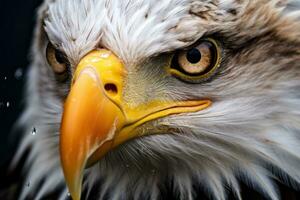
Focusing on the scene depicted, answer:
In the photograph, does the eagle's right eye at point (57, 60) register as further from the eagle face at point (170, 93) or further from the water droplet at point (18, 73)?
the water droplet at point (18, 73)

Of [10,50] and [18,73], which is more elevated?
[10,50]

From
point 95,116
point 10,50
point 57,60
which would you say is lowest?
point 95,116

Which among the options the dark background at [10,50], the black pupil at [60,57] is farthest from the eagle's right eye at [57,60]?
the dark background at [10,50]

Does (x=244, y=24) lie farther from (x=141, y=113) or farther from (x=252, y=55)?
(x=141, y=113)

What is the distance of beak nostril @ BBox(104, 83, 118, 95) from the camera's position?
6.28 feet

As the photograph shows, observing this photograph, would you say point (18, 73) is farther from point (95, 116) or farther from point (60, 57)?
point (95, 116)

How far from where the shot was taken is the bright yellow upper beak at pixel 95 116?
6.04 feet

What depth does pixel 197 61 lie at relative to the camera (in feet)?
6.69

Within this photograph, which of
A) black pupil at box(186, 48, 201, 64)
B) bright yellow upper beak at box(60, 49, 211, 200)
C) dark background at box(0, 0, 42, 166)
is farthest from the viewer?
dark background at box(0, 0, 42, 166)

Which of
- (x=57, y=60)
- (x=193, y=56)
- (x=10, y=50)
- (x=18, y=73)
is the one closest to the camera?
(x=193, y=56)

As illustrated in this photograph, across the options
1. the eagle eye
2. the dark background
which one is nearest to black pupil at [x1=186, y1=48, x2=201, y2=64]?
the eagle eye

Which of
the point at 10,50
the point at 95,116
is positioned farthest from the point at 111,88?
the point at 10,50

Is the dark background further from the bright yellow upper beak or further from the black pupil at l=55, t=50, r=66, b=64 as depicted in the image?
the bright yellow upper beak

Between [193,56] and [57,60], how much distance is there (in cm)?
35
